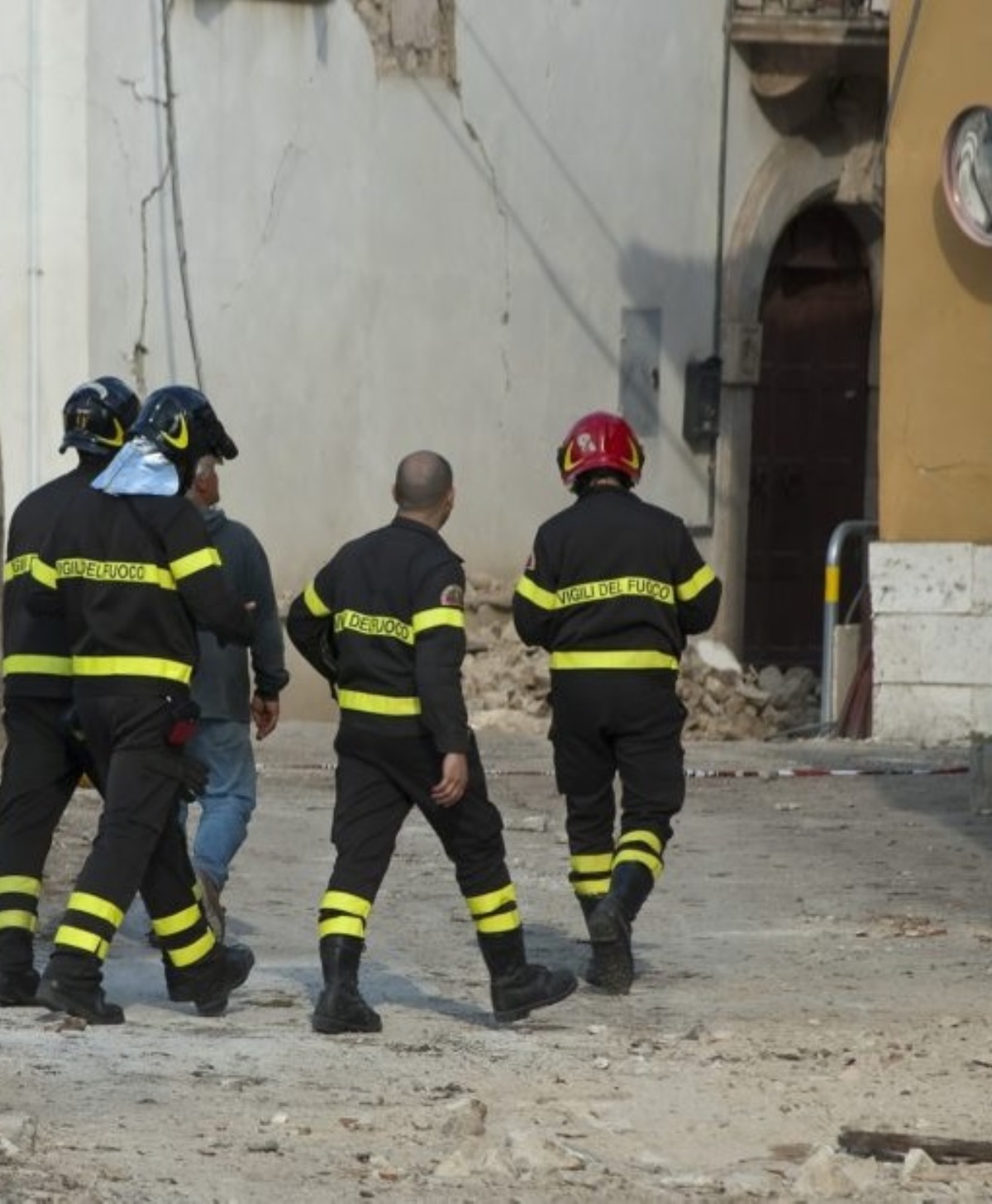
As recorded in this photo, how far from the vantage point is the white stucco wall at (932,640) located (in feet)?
55.6

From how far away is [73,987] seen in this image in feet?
29.2

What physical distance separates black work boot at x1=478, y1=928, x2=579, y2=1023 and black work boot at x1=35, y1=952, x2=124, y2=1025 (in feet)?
3.30

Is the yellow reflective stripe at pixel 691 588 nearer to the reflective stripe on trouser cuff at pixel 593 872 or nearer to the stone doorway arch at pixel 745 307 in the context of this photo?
the reflective stripe on trouser cuff at pixel 593 872

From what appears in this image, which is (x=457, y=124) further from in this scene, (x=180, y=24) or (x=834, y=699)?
(x=834, y=699)

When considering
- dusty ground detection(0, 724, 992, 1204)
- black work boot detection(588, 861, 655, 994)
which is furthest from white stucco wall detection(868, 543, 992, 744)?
black work boot detection(588, 861, 655, 994)

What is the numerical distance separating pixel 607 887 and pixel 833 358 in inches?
505

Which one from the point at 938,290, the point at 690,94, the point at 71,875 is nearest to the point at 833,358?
the point at 690,94

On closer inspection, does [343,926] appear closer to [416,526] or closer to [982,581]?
[416,526]

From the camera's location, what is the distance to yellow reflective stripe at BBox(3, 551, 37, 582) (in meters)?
9.21

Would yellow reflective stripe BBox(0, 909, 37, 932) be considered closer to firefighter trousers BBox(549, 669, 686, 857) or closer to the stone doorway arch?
firefighter trousers BBox(549, 669, 686, 857)

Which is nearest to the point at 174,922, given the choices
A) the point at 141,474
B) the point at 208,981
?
the point at 208,981

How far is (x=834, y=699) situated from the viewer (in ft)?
59.2

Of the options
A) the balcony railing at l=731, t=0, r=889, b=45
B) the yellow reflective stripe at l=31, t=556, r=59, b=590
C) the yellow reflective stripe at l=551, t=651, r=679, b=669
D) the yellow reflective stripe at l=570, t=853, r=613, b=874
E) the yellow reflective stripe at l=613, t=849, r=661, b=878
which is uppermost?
the balcony railing at l=731, t=0, r=889, b=45

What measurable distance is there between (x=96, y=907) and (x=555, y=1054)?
1213 millimetres
